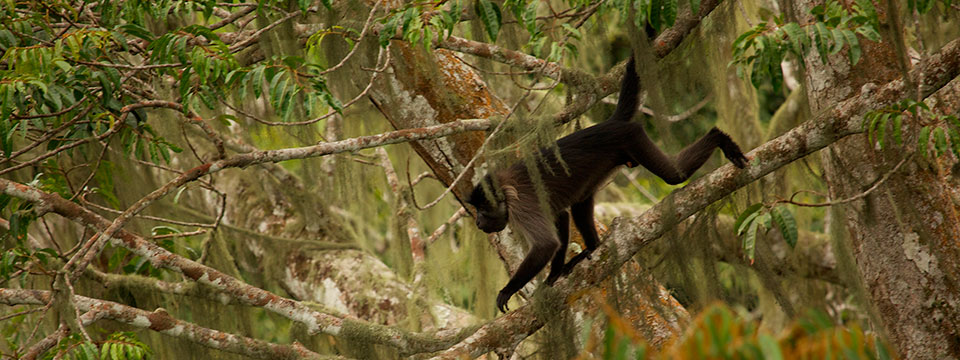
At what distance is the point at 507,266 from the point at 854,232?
185 centimetres

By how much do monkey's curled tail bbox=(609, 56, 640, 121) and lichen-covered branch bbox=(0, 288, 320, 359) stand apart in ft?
6.69

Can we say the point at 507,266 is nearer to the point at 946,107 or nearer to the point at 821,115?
the point at 821,115

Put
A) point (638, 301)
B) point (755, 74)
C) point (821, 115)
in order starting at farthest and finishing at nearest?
1. point (638, 301)
2. point (821, 115)
3. point (755, 74)

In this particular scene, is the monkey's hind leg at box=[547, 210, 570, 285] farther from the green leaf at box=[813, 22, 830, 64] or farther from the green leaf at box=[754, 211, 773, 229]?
the green leaf at box=[813, 22, 830, 64]

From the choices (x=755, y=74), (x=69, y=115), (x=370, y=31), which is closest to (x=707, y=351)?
(x=755, y=74)

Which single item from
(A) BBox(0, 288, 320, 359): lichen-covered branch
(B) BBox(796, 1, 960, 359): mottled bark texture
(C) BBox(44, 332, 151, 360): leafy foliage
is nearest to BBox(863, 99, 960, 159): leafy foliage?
(B) BBox(796, 1, 960, 359): mottled bark texture

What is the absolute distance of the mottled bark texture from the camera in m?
3.76

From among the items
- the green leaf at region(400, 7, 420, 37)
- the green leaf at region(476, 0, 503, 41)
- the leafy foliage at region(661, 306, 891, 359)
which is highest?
the green leaf at region(400, 7, 420, 37)

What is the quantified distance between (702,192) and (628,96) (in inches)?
38.5

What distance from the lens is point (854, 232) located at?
13.1ft

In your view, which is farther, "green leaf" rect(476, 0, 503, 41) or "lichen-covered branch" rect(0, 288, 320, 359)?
"lichen-covered branch" rect(0, 288, 320, 359)

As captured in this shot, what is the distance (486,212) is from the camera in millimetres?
4285

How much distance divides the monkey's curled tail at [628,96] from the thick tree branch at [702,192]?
86cm

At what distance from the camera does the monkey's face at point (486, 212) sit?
4281mm
